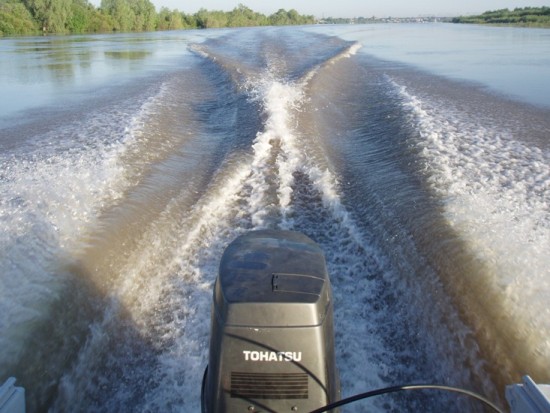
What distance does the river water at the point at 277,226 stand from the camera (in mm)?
2145

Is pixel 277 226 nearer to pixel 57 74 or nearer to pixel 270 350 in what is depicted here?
pixel 270 350

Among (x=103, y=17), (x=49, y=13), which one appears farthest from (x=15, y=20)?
(x=103, y=17)

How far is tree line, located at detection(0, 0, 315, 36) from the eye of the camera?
3353cm

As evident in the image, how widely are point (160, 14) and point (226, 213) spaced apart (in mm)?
46331

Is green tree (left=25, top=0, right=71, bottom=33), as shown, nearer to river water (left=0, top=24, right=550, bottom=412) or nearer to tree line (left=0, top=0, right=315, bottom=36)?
tree line (left=0, top=0, right=315, bottom=36)

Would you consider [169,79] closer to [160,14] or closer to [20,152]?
[20,152]

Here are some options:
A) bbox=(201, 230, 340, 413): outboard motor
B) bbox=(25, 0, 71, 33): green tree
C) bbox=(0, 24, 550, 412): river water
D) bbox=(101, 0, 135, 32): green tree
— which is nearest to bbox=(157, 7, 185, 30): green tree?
bbox=(101, 0, 135, 32): green tree

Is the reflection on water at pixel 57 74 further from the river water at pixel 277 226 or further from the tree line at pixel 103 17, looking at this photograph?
the tree line at pixel 103 17

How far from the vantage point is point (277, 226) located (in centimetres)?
350

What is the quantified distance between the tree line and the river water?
3188 cm

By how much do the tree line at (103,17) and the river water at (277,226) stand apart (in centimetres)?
3188

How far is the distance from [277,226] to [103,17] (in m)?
41.0

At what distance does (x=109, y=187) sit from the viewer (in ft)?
12.8

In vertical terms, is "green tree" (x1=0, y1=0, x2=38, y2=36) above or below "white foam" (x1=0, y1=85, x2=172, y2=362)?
above
